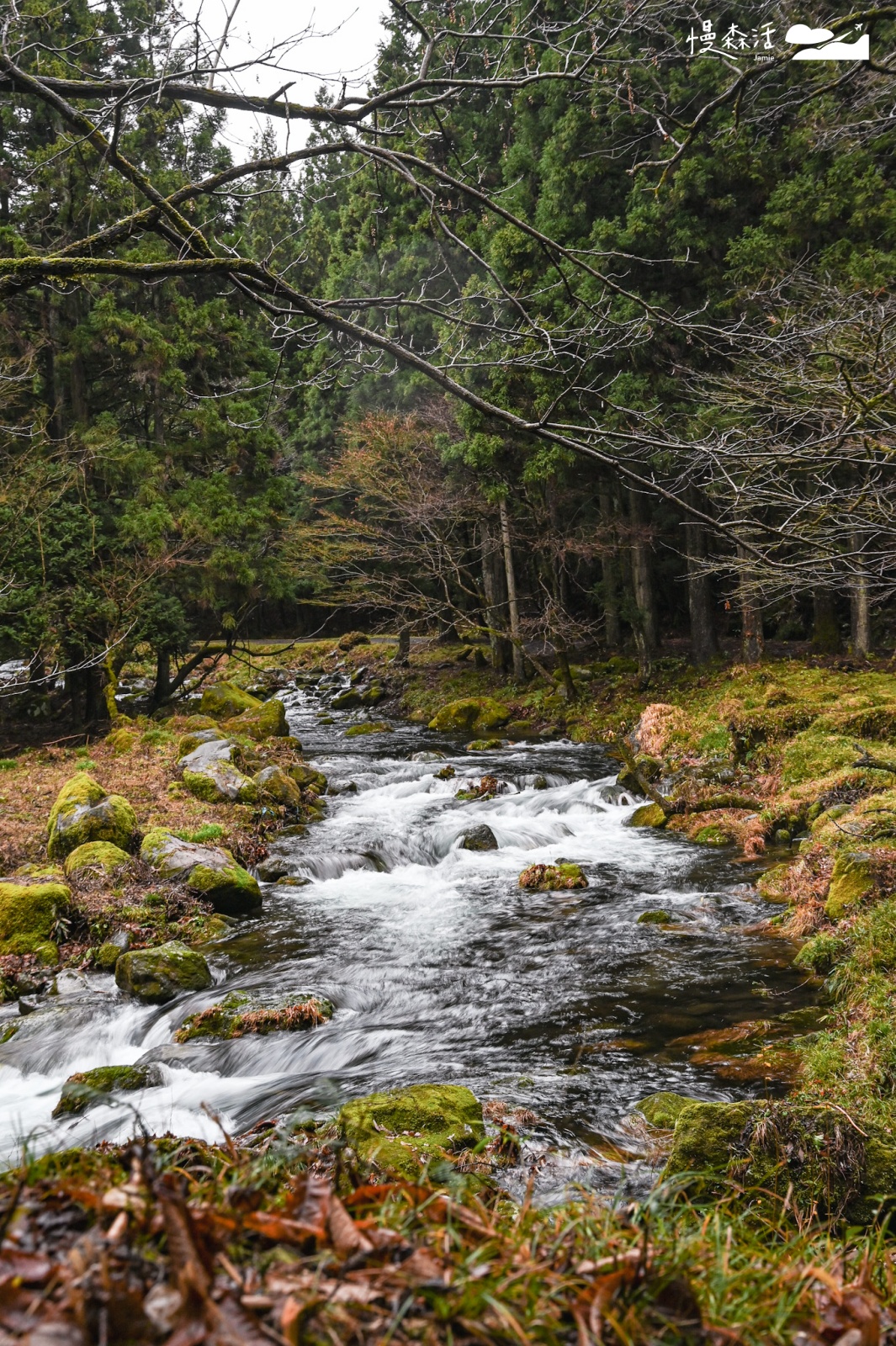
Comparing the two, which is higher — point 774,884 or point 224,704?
point 224,704

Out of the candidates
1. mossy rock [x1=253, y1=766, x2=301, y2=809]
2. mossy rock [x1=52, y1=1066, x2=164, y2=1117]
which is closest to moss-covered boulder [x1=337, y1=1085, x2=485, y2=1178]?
mossy rock [x1=52, y1=1066, x2=164, y2=1117]

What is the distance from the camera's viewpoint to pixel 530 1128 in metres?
3.97

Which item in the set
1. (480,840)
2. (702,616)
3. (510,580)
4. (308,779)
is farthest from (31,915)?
(702,616)

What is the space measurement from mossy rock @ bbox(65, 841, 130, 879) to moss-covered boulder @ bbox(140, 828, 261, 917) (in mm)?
299

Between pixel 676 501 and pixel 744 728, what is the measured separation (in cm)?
967

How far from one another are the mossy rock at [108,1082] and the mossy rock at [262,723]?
35.3 feet

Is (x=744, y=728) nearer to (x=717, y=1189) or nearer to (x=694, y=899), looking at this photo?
(x=694, y=899)

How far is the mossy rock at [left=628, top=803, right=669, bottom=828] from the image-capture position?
33.8 feet

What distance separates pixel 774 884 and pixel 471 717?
36.8 ft

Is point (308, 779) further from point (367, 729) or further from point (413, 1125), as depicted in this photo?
point (413, 1125)

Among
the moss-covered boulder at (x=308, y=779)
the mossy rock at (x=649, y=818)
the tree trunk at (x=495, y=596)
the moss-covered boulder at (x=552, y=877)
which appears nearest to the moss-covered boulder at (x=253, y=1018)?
the moss-covered boulder at (x=552, y=877)

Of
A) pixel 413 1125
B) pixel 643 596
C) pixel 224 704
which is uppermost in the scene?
pixel 643 596

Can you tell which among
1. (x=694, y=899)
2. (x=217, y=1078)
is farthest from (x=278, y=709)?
(x=217, y=1078)

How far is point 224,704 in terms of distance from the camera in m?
18.2
